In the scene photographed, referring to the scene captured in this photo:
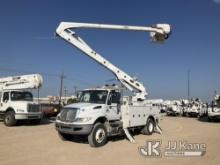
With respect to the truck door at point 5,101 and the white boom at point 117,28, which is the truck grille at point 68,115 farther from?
the truck door at point 5,101

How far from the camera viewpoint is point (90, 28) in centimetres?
1612

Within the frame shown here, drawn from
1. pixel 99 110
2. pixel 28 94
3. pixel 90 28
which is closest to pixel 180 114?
pixel 28 94

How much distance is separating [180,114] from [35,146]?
28556 millimetres

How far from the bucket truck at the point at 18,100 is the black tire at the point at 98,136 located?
9118mm

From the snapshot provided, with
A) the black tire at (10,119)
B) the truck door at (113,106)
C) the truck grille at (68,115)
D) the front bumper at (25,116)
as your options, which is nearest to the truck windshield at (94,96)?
the truck door at (113,106)

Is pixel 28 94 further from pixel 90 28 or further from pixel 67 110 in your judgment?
pixel 67 110

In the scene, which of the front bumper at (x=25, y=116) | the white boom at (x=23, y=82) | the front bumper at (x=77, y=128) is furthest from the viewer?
the white boom at (x=23, y=82)

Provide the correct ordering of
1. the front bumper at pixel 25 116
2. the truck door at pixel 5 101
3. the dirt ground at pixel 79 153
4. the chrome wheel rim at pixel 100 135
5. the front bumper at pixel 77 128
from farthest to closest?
the truck door at pixel 5 101, the front bumper at pixel 25 116, the chrome wheel rim at pixel 100 135, the front bumper at pixel 77 128, the dirt ground at pixel 79 153

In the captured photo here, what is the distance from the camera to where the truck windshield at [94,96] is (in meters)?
13.2

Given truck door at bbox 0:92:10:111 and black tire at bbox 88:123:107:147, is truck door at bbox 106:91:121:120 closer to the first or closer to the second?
black tire at bbox 88:123:107:147

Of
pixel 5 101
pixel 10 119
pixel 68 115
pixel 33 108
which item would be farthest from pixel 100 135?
pixel 5 101

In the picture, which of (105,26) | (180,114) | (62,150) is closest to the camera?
(62,150)

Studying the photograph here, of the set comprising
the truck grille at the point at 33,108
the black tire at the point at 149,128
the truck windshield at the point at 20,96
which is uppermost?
the truck windshield at the point at 20,96

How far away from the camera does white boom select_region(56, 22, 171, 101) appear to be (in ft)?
50.7
